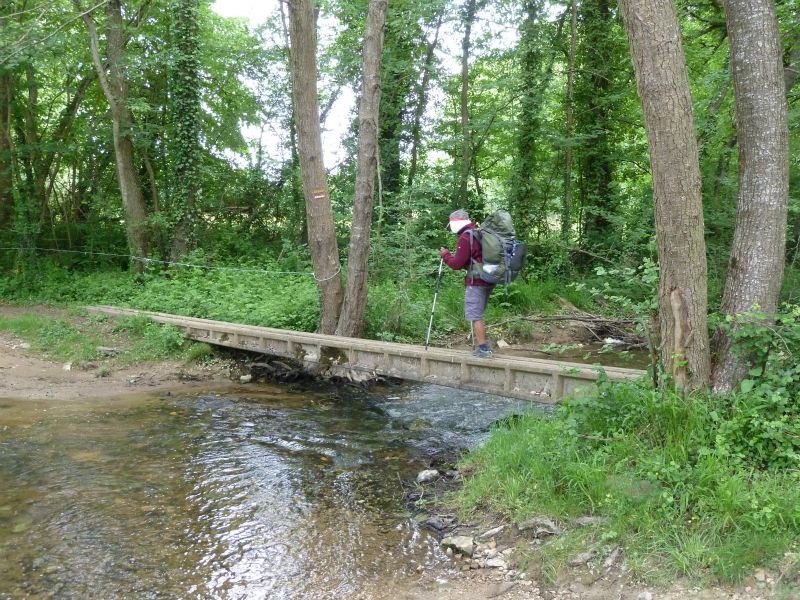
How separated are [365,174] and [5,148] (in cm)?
1283

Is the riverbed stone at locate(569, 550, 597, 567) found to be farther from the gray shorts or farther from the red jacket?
the red jacket

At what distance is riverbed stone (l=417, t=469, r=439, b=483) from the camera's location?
6012 mm

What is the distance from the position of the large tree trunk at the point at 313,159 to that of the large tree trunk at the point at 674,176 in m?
6.24

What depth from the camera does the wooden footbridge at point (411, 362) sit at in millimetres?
6684

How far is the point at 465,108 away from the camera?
682 inches

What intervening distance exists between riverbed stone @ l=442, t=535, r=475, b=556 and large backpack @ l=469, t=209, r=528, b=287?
3275 mm

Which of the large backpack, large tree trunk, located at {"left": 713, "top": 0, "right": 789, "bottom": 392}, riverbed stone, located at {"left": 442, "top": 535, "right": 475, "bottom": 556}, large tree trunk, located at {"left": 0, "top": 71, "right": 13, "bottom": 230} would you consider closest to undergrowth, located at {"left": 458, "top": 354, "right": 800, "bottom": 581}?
riverbed stone, located at {"left": 442, "top": 535, "right": 475, "bottom": 556}

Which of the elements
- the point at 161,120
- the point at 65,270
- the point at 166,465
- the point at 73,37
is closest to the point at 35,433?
the point at 166,465

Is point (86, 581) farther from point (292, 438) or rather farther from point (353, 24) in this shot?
point (353, 24)

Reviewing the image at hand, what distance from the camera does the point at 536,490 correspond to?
192 inches

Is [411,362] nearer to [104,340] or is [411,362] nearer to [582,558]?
[582,558]

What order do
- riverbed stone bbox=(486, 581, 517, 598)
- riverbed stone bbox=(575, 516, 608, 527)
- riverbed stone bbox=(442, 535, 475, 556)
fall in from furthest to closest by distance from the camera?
riverbed stone bbox=(442, 535, 475, 556) < riverbed stone bbox=(575, 516, 608, 527) < riverbed stone bbox=(486, 581, 517, 598)

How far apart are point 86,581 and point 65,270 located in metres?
14.9

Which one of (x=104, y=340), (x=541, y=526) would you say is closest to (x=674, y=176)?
(x=541, y=526)
